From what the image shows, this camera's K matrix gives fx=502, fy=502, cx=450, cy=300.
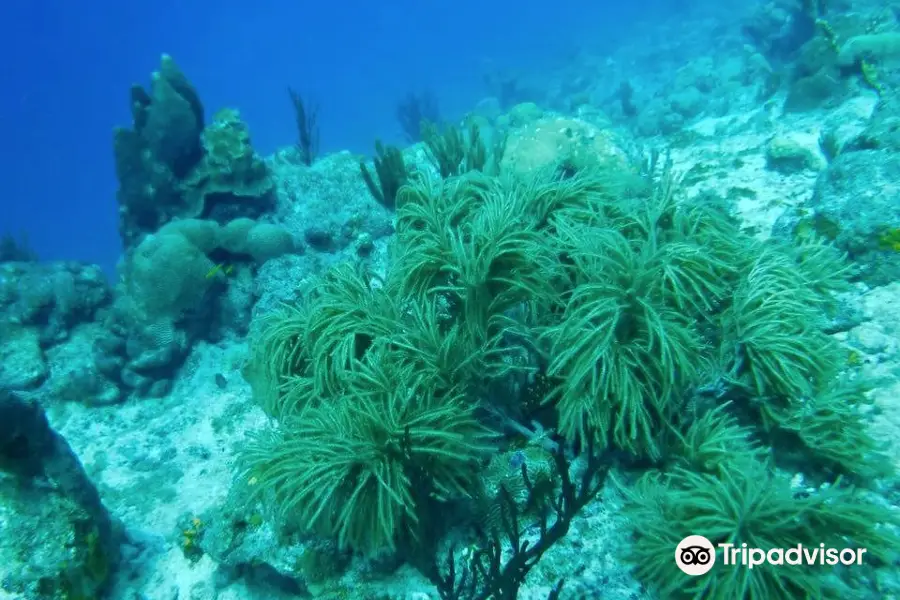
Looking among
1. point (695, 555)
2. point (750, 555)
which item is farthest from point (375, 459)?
point (750, 555)

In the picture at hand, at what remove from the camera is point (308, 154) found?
1354 centimetres

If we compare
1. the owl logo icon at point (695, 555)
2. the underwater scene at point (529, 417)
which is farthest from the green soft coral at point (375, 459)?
the owl logo icon at point (695, 555)

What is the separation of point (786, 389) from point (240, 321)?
8028mm

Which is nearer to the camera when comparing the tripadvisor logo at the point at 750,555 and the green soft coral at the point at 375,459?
the tripadvisor logo at the point at 750,555

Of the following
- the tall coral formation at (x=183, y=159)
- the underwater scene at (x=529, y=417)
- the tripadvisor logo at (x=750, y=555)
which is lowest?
the tripadvisor logo at (x=750, y=555)

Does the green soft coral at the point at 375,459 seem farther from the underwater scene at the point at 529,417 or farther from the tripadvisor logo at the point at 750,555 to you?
the tripadvisor logo at the point at 750,555

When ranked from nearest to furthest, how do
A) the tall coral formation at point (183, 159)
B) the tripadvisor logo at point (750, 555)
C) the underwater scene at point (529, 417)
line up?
the tripadvisor logo at point (750, 555) → the underwater scene at point (529, 417) → the tall coral formation at point (183, 159)

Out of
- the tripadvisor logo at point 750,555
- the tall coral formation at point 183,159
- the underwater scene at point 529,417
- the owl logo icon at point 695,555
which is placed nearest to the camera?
the tripadvisor logo at point 750,555

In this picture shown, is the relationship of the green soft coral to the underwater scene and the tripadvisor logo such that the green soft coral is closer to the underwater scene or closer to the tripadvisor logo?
the underwater scene

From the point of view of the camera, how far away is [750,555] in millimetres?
2844

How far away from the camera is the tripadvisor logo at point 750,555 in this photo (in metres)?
2.84

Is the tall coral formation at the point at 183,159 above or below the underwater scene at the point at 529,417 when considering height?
above

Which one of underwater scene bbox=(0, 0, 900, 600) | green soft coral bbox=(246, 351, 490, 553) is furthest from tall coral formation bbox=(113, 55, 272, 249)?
green soft coral bbox=(246, 351, 490, 553)

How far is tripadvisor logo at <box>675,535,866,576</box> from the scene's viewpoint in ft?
9.30
